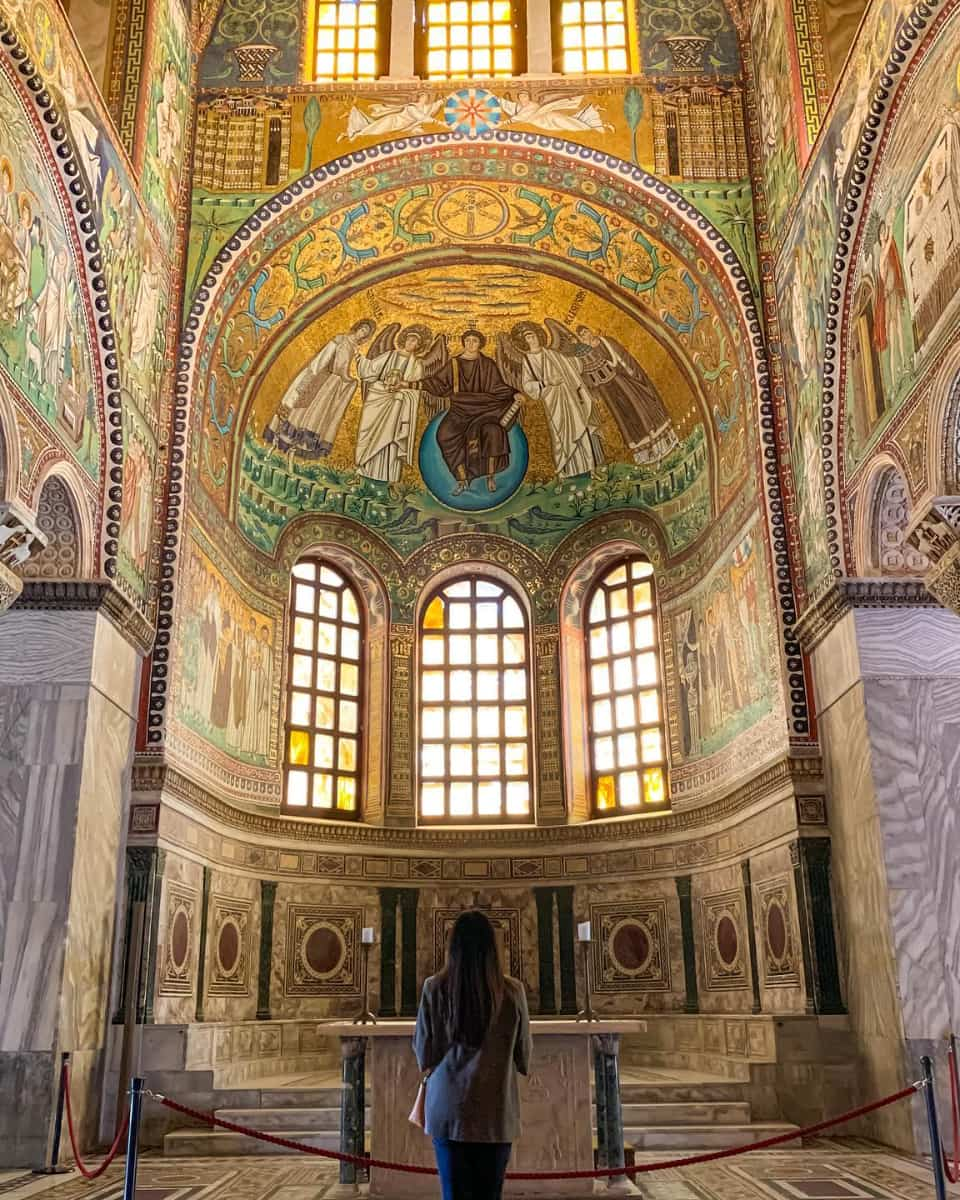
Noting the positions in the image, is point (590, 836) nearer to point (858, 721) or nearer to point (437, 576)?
point (437, 576)

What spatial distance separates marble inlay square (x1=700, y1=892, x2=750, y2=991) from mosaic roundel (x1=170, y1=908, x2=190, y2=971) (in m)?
6.19

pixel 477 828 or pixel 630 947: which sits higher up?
pixel 477 828

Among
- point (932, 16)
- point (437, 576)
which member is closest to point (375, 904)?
point (437, 576)

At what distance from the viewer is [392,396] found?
57.2ft

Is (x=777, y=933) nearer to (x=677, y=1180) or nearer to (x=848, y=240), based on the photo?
(x=677, y=1180)

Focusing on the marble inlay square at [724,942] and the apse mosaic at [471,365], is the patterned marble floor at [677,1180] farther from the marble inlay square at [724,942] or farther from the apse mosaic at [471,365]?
the apse mosaic at [471,365]

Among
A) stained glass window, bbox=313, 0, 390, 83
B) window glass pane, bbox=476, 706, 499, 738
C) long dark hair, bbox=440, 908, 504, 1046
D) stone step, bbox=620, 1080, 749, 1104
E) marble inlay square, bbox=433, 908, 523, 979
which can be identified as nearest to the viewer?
long dark hair, bbox=440, 908, 504, 1046

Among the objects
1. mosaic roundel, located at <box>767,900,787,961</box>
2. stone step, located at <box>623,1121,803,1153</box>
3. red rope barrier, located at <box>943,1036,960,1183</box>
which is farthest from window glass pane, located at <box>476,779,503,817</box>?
red rope barrier, located at <box>943,1036,960,1183</box>

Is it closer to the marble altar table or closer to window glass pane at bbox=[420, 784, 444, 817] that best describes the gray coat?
the marble altar table

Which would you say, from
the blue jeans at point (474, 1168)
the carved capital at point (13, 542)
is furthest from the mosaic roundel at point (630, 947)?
the blue jeans at point (474, 1168)

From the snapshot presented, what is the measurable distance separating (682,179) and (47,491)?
8.42 m

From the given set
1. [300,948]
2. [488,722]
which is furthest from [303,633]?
[300,948]

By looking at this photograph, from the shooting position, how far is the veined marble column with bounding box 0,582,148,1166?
32.6ft

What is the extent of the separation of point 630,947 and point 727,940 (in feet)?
5.59
